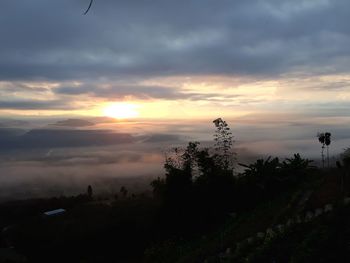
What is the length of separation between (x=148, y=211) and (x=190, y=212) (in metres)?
10.2

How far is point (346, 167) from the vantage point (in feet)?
95.6

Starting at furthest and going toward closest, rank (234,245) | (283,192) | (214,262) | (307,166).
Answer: (307,166)
(283,192)
(234,245)
(214,262)

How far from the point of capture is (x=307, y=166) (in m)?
40.3

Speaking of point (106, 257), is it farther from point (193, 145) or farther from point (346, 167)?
point (346, 167)

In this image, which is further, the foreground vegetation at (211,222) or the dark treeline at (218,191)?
the dark treeline at (218,191)

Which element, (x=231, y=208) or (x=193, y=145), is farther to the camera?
(x=193, y=145)

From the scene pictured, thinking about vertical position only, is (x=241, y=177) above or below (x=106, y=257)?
above

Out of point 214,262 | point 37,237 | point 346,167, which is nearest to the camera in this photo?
point 214,262

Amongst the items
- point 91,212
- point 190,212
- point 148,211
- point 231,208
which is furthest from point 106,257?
point 91,212

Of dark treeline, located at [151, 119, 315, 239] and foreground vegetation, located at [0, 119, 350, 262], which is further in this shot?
dark treeline, located at [151, 119, 315, 239]

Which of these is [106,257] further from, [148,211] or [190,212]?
[190,212]

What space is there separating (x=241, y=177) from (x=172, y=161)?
36.0 feet

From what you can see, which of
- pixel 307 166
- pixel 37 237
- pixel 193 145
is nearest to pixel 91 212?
pixel 37 237

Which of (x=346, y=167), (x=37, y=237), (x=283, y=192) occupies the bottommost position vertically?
(x=37, y=237)
